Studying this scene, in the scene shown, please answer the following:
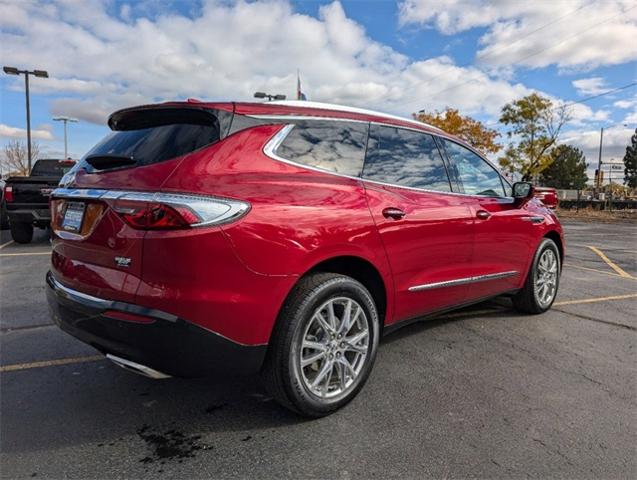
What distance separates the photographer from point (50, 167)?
41.9ft

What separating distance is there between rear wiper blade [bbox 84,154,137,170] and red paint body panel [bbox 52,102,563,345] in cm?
7

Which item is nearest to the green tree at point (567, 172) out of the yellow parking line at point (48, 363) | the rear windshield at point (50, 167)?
the rear windshield at point (50, 167)

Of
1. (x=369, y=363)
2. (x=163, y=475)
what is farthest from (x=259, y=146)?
(x=163, y=475)

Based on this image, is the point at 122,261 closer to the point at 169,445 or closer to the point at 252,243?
the point at 252,243

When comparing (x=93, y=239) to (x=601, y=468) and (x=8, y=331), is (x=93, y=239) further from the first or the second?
(x=601, y=468)

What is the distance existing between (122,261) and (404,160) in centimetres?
199

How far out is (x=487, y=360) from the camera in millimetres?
3582

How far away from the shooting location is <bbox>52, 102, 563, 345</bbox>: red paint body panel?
221 centimetres

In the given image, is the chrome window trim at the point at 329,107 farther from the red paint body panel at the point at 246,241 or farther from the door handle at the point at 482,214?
the door handle at the point at 482,214

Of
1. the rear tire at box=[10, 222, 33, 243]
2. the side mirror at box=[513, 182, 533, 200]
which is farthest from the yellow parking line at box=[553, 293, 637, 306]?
the rear tire at box=[10, 222, 33, 243]

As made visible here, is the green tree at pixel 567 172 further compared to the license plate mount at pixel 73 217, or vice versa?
the green tree at pixel 567 172

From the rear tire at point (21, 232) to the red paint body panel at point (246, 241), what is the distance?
7977mm

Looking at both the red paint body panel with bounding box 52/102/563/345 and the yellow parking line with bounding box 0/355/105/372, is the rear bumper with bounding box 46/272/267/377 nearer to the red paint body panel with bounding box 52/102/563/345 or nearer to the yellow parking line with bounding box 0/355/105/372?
the red paint body panel with bounding box 52/102/563/345

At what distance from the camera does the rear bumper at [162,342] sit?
2203 millimetres
